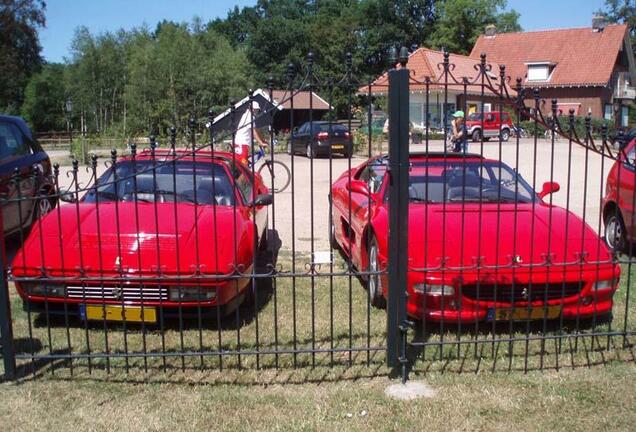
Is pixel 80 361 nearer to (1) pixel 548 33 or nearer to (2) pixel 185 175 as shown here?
(2) pixel 185 175

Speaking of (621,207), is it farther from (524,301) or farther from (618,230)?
(524,301)

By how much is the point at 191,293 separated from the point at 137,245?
0.59 metres

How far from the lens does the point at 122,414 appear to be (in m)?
3.81

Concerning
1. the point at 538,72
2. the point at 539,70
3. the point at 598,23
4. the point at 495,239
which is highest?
the point at 598,23

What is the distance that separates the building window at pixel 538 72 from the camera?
48344 millimetres

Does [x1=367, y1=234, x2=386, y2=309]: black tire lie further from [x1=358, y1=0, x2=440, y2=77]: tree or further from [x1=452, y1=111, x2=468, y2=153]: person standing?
[x1=358, y1=0, x2=440, y2=77]: tree

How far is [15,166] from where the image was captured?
8148 millimetres

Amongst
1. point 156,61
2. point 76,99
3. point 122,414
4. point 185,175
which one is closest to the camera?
point 122,414

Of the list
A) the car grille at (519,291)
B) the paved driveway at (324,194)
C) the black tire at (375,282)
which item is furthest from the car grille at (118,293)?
the car grille at (519,291)

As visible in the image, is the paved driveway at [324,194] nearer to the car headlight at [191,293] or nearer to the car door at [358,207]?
the car door at [358,207]

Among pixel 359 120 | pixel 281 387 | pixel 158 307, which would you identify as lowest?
pixel 281 387

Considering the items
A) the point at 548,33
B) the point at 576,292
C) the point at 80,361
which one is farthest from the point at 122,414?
the point at 548,33

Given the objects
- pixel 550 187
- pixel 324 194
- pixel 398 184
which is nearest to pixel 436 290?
pixel 398 184

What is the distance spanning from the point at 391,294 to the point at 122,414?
5.92 feet
